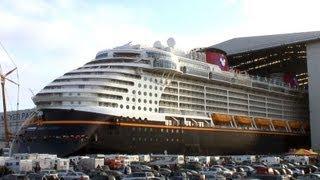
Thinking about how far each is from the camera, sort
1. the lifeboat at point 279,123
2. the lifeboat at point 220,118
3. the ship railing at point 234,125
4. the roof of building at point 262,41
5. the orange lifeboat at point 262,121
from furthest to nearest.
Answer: the lifeboat at point 279,123
the roof of building at point 262,41
the orange lifeboat at point 262,121
the lifeboat at point 220,118
the ship railing at point 234,125

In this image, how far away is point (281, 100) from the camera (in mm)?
94750

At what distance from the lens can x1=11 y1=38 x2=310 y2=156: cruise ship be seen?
55.7 meters

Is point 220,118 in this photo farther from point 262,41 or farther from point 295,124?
point 295,124

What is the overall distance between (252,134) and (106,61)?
89.2 ft

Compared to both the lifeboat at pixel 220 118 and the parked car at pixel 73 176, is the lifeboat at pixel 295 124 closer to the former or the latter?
the lifeboat at pixel 220 118

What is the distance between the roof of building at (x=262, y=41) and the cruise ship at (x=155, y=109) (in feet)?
22.1

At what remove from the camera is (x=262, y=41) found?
306 feet

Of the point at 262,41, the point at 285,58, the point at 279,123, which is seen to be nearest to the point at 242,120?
the point at 279,123

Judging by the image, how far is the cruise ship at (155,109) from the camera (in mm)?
55656

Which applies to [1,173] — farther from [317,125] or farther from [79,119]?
[317,125]

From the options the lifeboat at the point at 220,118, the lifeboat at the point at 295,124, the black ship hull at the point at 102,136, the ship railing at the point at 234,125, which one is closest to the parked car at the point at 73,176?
the black ship hull at the point at 102,136

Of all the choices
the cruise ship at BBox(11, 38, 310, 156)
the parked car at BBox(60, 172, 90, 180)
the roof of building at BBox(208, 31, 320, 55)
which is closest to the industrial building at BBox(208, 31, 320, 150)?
the roof of building at BBox(208, 31, 320, 55)

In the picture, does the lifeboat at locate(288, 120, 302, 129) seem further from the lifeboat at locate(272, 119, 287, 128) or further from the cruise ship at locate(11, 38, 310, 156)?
the cruise ship at locate(11, 38, 310, 156)

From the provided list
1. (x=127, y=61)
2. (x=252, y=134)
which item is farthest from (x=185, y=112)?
(x=252, y=134)
